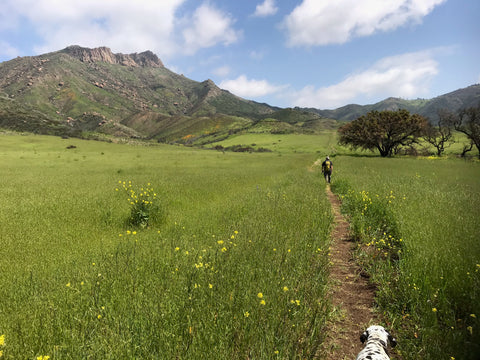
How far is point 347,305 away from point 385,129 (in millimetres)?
58584

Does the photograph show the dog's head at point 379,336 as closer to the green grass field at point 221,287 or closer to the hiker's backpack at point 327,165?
the green grass field at point 221,287

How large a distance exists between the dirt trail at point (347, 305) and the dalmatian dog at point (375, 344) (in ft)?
1.37

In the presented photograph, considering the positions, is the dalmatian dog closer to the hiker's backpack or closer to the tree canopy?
the hiker's backpack

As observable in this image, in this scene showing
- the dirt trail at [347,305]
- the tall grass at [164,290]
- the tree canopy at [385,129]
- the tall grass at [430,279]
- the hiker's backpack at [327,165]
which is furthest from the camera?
the tree canopy at [385,129]

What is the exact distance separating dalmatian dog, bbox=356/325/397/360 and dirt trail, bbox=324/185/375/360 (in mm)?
417

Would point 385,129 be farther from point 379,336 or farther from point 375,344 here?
point 375,344

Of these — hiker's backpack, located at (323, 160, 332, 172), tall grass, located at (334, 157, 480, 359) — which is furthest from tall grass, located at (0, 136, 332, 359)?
hiker's backpack, located at (323, 160, 332, 172)

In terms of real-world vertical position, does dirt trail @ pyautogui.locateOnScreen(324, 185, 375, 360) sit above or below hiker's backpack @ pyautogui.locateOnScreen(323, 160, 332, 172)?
below

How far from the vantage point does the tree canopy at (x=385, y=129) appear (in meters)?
49.9

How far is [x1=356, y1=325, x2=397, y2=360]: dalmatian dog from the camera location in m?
2.98

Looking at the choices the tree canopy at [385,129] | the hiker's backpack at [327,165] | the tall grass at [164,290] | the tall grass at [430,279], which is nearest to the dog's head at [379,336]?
the tall grass at [430,279]

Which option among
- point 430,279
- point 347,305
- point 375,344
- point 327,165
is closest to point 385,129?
point 327,165

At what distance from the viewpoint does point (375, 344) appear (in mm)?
3229

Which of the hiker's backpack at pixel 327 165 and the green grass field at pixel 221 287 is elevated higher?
the hiker's backpack at pixel 327 165
